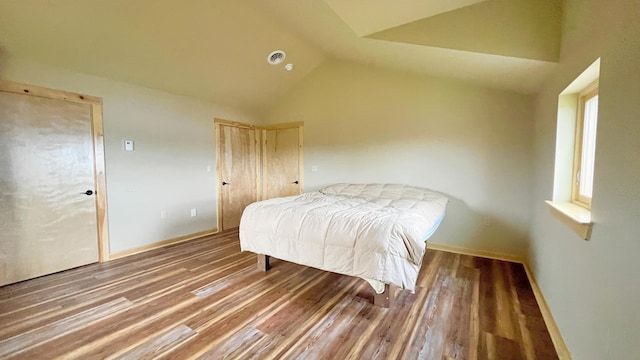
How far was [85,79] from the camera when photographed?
10.2 feet

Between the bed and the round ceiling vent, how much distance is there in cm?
218

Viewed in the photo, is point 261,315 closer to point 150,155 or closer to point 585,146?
point 585,146

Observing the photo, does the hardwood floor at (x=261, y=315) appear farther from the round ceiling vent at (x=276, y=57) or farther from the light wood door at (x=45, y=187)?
the round ceiling vent at (x=276, y=57)

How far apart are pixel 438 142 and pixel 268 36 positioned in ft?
8.79

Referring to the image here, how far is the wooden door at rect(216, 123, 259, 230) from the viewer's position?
4.78m

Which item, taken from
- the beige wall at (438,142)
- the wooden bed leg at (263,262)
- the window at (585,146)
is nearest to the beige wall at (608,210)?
the window at (585,146)

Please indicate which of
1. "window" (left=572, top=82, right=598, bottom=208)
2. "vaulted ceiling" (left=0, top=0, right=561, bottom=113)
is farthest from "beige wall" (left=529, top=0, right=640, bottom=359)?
"vaulted ceiling" (left=0, top=0, right=561, bottom=113)

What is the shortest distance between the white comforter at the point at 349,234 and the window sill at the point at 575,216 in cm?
88

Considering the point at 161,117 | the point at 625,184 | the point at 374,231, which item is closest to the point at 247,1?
the point at 161,117

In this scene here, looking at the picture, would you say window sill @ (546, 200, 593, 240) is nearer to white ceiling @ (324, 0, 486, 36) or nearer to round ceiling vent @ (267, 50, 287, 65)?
white ceiling @ (324, 0, 486, 36)

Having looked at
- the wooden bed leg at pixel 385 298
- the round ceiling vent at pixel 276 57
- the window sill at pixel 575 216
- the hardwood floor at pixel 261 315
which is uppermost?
the round ceiling vent at pixel 276 57

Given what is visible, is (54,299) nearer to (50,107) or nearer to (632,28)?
(50,107)

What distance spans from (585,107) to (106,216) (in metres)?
4.86

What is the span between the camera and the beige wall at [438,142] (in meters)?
3.34
